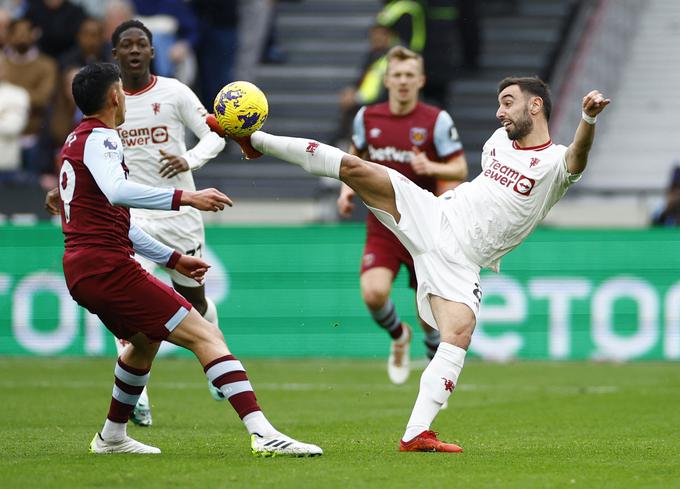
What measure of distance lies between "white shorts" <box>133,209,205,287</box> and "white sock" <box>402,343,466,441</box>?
304 centimetres

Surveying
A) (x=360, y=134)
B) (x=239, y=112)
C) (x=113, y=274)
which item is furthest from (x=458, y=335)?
(x=360, y=134)

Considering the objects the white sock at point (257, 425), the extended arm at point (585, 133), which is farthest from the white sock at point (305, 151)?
the white sock at point (257, 425)

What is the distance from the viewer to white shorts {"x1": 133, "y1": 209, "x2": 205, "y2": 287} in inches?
431

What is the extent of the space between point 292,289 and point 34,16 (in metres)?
7.48

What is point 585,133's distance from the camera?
8.38m

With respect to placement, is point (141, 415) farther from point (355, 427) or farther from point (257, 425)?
point (257, 425)

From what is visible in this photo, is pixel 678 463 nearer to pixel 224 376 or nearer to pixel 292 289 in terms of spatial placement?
pixel 224 376

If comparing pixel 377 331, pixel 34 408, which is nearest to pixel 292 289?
pixel 377 331

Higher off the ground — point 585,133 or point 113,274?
point 585,133

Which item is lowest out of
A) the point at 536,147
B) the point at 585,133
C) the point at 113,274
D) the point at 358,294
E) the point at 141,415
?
the point at 358,294

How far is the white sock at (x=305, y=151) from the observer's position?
846cm

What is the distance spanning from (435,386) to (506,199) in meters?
1.38

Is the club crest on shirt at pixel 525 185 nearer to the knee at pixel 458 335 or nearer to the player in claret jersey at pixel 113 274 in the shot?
the knee at pixel 458 335

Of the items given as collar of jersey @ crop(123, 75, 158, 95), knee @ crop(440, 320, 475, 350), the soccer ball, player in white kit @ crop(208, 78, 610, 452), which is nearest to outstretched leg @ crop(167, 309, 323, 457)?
player in white kit @ crop(208, 78, 610, 452)
